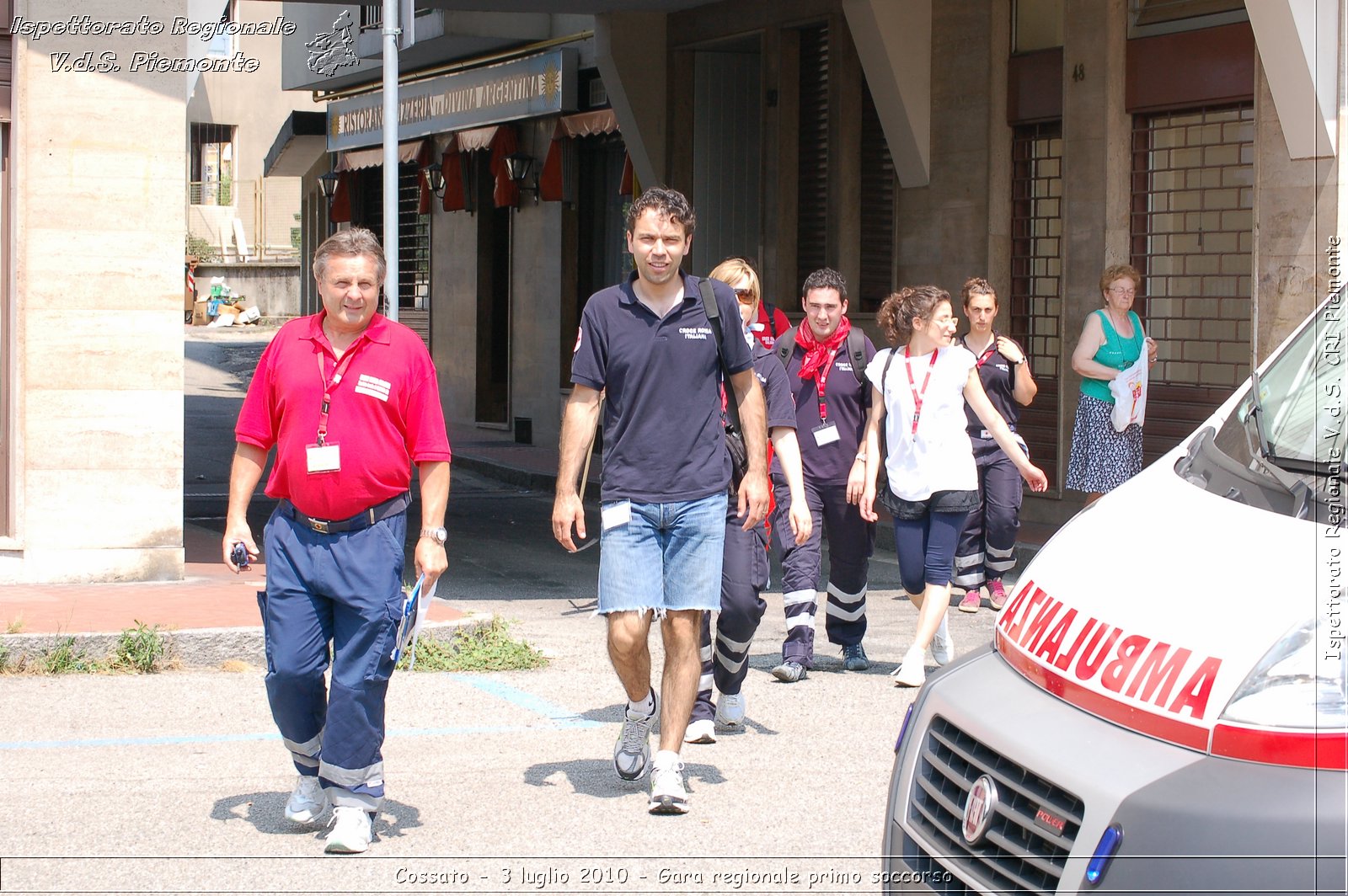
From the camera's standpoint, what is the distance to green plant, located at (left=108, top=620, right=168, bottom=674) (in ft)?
24.7

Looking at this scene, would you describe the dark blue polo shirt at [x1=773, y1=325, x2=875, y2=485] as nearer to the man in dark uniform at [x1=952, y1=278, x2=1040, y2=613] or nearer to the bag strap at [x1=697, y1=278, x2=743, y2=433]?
the man in dark uniform at [x1=952, y1=278, x2=1040, y2=613]

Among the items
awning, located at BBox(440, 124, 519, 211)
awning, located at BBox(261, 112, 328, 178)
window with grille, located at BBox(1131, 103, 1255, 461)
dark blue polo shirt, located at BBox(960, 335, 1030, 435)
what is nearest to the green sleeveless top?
dark blue polo shirt, located at BBox(960, 335, 1030, 435)

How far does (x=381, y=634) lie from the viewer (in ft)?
16.0

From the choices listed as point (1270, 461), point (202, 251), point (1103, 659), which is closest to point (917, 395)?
point (1270, 461)

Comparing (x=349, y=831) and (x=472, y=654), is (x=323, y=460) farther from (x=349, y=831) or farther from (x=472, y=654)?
(x=472, y=654)

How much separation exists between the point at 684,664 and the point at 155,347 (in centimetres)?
509

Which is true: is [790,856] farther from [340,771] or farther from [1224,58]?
[1224,58]

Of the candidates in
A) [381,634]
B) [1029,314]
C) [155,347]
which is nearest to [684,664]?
[381,634]

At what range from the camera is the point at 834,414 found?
7.64 metres

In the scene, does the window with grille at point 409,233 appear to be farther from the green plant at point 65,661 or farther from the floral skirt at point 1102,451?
the green plant at point 65,661

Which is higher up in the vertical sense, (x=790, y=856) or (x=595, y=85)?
(x=595, y=85)

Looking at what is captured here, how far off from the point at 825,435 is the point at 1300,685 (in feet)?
16.5

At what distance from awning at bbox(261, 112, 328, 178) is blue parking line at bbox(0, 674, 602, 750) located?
73.6 ft

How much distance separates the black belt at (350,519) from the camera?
489 centimetres
